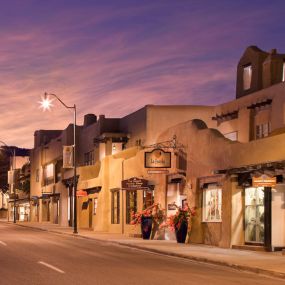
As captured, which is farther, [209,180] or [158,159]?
[158,159]

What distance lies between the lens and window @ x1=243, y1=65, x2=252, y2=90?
3984 centimetres

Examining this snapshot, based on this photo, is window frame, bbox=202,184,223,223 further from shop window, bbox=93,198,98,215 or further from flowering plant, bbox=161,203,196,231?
shop window, bbox=93,198,98,215

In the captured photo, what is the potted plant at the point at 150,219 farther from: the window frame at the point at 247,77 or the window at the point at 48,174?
the window at the point at 48,174

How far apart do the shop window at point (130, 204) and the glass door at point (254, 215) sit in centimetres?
1509

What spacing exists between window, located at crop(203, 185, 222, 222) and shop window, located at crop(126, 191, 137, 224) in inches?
424

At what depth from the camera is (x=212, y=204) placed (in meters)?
32.7

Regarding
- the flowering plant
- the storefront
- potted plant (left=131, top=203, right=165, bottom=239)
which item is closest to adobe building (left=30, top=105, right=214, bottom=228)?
potted plant (left=131, top=203, right=165, bottom=239)

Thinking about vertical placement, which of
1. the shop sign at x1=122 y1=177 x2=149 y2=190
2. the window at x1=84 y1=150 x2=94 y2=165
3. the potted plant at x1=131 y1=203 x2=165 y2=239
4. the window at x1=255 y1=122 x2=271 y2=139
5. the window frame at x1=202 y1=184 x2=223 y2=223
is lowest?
the potted plant at x1=131 y1=203 x2=165 y2=239

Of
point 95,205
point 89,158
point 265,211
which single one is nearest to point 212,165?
point 265,211

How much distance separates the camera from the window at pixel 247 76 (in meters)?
39.8

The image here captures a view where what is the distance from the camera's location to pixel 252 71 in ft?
129

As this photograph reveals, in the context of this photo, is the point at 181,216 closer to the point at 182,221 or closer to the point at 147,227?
the point at 182,221

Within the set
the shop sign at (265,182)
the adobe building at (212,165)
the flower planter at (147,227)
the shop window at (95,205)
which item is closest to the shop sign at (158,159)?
the adobe building at (212,165)

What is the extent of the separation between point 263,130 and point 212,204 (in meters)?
5.26
